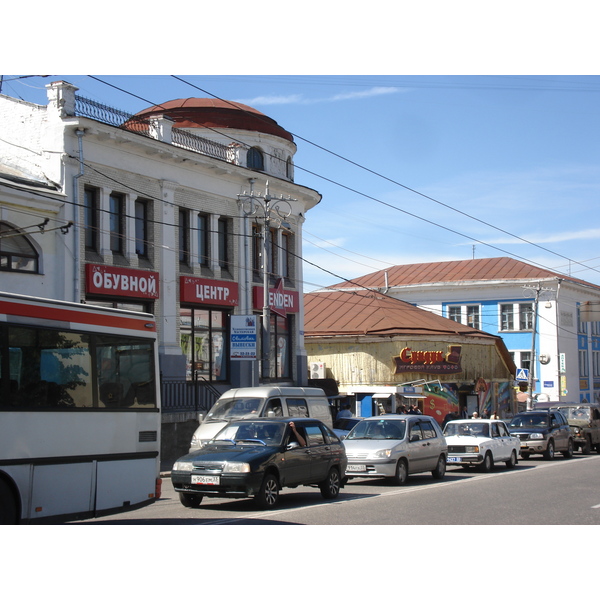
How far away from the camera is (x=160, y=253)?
27.3 m

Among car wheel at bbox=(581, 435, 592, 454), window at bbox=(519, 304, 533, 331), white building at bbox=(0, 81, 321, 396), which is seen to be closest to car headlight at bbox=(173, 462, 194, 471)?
white building at bbox=(0, 81, 321, 396)

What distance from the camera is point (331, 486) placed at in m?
15.6

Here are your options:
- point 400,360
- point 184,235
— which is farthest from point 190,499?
point 400,360

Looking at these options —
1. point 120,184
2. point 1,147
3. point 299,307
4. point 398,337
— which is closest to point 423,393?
point 398,337

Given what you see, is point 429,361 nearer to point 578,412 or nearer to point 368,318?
point 368,318

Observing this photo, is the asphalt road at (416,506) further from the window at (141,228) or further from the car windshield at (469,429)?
the window at (141,228)

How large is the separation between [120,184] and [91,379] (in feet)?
53.4

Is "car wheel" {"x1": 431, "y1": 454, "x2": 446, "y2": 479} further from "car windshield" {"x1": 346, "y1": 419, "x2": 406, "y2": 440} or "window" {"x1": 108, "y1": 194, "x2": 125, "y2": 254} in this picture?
"window" {"x1": 108, "y1": 194, "x2": 125, "y2": 254}

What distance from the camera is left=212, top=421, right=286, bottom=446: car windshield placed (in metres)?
14.5

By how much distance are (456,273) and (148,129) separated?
146ft

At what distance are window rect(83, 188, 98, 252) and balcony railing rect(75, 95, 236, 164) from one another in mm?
2236

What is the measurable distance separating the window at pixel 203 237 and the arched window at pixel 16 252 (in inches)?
304

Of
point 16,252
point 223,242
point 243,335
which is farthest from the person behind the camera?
point 223,242

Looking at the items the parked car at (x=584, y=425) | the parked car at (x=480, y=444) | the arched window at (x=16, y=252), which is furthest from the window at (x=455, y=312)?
the arched window at (x=16, y=252)
